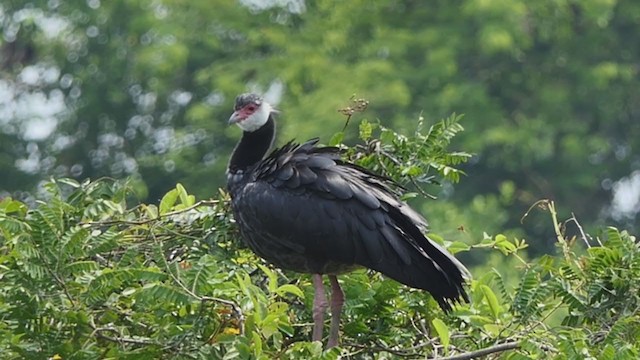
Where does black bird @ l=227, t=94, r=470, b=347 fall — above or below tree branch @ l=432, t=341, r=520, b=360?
above

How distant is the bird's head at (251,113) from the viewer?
6.97m

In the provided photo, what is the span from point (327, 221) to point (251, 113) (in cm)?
98

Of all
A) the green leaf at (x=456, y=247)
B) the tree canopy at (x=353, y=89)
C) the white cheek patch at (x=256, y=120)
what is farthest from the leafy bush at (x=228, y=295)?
the tree canopy at (x=353, y=89)

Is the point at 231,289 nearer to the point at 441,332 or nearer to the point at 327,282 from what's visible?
the point at 441,332

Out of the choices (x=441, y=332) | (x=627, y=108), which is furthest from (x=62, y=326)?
(x=627, y=108)

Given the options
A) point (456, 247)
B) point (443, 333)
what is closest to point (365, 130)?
point (456, 247)

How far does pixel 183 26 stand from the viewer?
21438 millimetres

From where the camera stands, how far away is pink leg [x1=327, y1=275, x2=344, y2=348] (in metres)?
5.86

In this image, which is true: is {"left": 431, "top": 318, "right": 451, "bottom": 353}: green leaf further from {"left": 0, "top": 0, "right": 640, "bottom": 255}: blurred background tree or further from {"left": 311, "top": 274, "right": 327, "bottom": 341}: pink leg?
{"left": 0, "top": 0, "right": 640, "bottom": 255}: blurred background tree

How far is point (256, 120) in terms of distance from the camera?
698cm

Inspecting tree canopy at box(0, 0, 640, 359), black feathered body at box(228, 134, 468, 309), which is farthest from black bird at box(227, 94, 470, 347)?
tree canopy at box(0, 0, 640, 359)

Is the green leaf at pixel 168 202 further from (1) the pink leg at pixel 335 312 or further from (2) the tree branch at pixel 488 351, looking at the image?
(2) the tree branch at pixel 488 351

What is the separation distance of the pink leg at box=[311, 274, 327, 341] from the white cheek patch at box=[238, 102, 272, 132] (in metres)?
0.88

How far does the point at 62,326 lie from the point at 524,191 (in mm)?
15664
